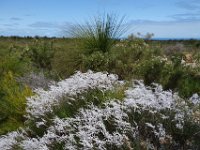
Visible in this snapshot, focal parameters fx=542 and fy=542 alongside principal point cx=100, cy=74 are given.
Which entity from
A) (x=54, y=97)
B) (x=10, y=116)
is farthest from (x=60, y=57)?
(x=54, y=97)

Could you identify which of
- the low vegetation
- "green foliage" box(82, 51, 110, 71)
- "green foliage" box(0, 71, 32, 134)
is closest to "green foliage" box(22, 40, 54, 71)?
"green foliage" box(82, 51, 110, 71)

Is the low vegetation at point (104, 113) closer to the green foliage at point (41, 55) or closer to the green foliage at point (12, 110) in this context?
the green foliage at point (12, 110)

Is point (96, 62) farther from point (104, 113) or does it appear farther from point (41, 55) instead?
point (104, 113)

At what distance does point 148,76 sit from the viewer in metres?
11.8

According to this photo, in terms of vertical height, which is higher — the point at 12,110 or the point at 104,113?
the point at 104,113

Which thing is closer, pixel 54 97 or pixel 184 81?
pixel 54 97

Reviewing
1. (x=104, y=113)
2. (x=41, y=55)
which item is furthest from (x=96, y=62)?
(x=104, y=113)

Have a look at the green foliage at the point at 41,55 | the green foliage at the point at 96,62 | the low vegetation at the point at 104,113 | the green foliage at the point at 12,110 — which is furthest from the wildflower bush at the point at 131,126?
the green foliage at the point at 41,55

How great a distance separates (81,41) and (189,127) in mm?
9893

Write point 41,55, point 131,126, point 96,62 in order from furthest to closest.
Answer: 1. point 41,55
2. point 96,62
3. point 131,126

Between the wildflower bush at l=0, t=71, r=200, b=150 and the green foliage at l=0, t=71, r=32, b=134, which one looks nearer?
the wildflower bush at l=0, t=71, r=200, b=150

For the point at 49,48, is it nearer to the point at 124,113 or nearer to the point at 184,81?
the point at 184,81

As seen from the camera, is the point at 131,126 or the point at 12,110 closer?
the point at 131,126

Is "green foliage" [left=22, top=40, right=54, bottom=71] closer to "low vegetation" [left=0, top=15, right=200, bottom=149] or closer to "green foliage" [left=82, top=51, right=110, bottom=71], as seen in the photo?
"green foliage" [left=82, top=51, right=110, bottom=71]
